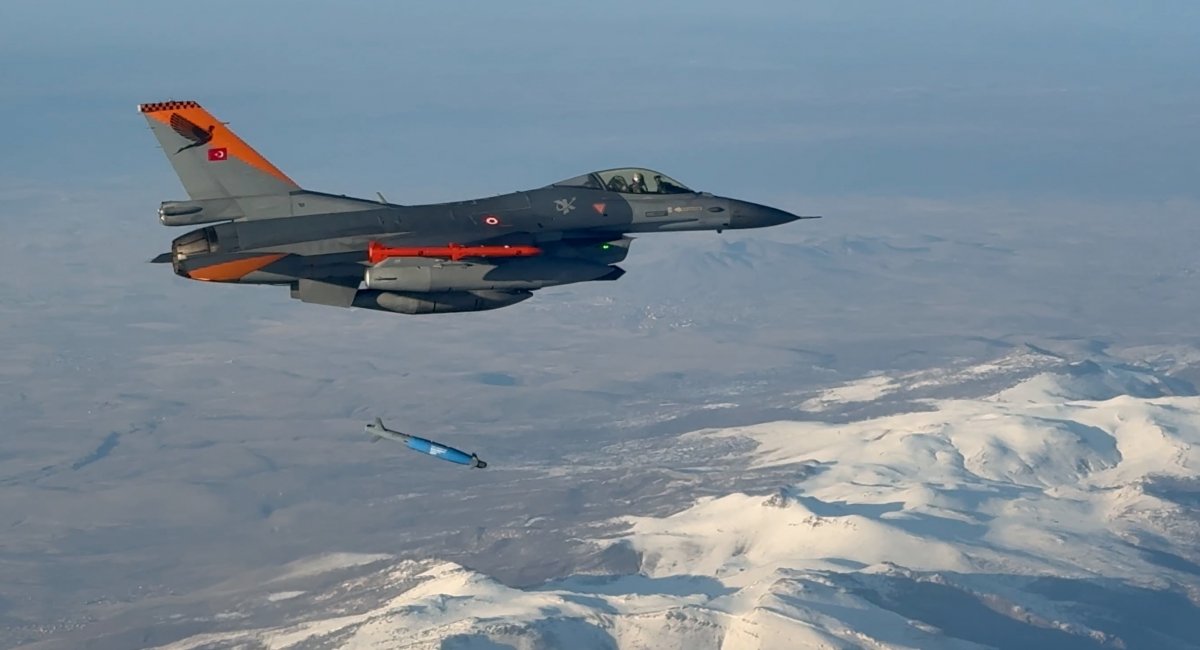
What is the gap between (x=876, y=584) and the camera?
142m

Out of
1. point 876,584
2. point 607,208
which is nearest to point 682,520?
point 876,584

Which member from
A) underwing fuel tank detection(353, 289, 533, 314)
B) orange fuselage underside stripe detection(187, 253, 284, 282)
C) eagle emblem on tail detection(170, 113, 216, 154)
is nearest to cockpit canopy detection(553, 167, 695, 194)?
underwing fuel tank detection(353, 289, 533, 314)

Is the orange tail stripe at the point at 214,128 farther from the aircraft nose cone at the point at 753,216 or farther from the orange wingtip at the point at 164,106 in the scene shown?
the aircraft nose cone at the point at 753,216

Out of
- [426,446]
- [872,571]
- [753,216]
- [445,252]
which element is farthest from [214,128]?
[872,571]

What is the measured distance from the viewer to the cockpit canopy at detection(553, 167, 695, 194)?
2042 inches

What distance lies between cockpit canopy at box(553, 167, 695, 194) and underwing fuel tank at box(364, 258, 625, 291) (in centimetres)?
436

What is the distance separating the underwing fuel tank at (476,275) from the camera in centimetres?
4528

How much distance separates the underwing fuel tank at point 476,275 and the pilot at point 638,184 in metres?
4.70

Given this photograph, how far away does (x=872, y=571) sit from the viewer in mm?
145625

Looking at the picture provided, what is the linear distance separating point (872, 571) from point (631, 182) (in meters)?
99.5

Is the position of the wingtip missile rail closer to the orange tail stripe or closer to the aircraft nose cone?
the orange tail stripe

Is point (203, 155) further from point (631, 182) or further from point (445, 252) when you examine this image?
point (631, 182)

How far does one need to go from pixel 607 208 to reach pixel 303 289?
983 centimetres

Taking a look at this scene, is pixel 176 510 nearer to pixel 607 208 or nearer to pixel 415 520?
pixel 415 520
